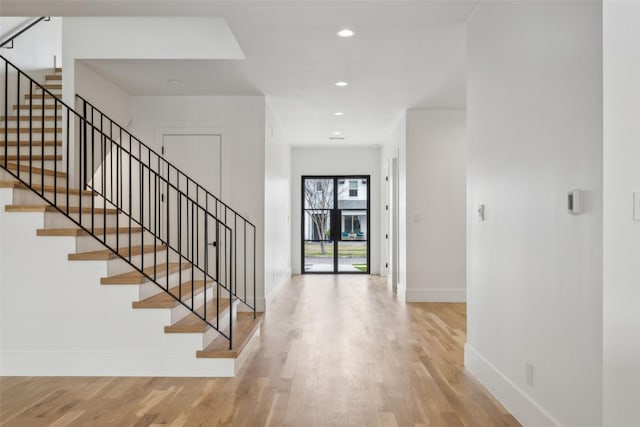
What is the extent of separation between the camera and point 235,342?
13.9ft

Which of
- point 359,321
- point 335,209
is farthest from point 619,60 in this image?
point 335,209

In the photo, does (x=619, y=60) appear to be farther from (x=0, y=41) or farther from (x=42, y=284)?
(x=0, y=41)

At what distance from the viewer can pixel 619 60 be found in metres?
1.80

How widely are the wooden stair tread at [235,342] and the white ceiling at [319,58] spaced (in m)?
2.47

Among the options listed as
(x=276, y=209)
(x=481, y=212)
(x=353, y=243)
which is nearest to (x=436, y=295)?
(x=276, y=209)

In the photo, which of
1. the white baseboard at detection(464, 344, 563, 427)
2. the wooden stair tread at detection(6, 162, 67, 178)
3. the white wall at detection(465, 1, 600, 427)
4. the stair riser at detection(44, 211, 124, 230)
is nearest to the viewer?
the white wall at detection(465, 1, 600, 427)

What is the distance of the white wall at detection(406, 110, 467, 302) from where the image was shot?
7.36 m

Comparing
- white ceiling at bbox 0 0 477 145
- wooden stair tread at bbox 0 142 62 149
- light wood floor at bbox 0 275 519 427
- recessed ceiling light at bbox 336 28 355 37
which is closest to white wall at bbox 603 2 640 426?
light wood floor at bbox 0 275 519 427

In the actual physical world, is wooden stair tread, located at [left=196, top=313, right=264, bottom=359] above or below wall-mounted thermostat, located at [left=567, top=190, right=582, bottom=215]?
below

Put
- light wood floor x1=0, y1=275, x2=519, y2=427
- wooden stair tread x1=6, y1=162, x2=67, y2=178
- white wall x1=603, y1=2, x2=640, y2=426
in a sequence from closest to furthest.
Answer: white wall x1=603, y1=2, x2=640, y2=426 < light wood floor x1=0, y1=275, x2=519, y2=427 < wooden stair tread x1=6, y1=162, x2=67, y2=178

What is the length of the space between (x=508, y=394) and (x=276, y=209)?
542 centimetres

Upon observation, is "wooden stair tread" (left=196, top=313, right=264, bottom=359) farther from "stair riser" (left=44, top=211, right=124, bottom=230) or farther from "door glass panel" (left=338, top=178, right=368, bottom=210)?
"door glass panel" (left=338, top=178, right=368, bottom=210)

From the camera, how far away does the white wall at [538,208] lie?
2.16m

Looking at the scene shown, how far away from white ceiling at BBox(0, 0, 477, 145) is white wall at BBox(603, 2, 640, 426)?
2.02m
